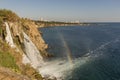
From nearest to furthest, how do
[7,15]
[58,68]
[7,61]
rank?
[7,61] → [58,68] → [7,15]

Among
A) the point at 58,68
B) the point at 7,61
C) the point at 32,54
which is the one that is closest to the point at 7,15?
the point at 32,54

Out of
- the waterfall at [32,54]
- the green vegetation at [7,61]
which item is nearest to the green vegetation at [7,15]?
the waterfall at [32,54]

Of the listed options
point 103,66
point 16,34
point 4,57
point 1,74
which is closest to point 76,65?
point 103,66

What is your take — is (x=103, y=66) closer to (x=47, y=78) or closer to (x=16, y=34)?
(x=47, y=78)

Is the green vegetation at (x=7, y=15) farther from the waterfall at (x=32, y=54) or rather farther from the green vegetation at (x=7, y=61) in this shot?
the green vegetation at (x=7, y=61)

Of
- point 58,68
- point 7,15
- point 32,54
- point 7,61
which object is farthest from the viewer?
point 32,54

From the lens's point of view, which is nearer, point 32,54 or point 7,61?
point 7,61

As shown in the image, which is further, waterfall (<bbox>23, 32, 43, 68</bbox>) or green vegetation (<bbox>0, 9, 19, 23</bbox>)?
waterfall (<bbox>23, 32, 43, 68</bbox>)

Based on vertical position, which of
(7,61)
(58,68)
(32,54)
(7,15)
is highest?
(7,15)

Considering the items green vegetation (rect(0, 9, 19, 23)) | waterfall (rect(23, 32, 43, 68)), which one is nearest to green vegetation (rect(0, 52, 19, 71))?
green vegetation (rect(0, 9, 19, 23))

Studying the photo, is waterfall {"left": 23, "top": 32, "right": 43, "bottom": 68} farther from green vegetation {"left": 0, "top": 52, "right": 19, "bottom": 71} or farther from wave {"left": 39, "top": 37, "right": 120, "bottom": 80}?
green vegetation {"left": 0, "top": 52, "right": 19, "bottom": 71}

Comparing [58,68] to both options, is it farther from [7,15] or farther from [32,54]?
[7,15]
